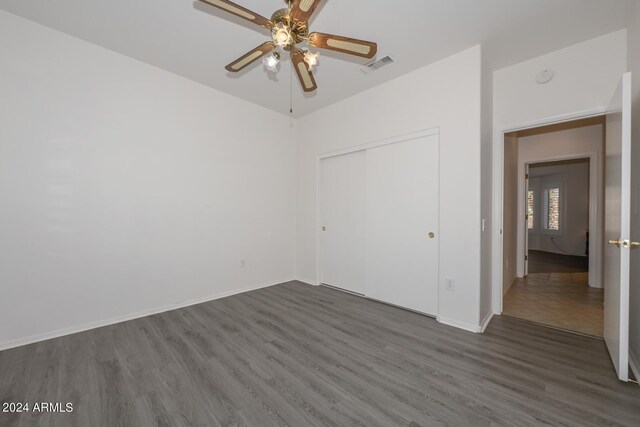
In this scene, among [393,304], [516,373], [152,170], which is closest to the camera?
[516,373]

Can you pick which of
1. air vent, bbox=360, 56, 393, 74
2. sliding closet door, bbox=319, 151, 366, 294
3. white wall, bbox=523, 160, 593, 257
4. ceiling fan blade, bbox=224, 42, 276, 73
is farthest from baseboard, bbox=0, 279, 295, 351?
white wall, bbox=523, 160, 593, 257

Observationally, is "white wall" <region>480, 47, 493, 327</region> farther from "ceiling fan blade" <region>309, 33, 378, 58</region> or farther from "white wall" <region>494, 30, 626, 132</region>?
"ceiling fan blade" <region>309, 33, 378, 58</region>

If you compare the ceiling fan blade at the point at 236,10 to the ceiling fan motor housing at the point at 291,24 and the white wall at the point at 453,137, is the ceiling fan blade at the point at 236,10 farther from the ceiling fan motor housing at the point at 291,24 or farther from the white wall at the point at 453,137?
the white wall at the point at 453,137

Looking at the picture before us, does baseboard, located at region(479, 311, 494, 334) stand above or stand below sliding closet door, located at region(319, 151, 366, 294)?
below

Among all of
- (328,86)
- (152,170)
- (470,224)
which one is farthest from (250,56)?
(470,224)

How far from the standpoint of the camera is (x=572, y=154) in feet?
13.7

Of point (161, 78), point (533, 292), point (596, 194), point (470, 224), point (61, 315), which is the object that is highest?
point (161, 78)

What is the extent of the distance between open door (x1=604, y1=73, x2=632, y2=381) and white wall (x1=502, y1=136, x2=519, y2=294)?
1505 millimetres

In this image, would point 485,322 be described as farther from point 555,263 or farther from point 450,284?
point 555,263

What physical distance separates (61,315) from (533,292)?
19.2 feet

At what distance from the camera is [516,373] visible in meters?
1.89

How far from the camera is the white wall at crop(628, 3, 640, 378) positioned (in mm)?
1902

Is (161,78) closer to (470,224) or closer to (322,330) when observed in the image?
(322,330)

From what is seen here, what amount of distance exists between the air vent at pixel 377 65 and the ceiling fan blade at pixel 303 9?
1497 mm
